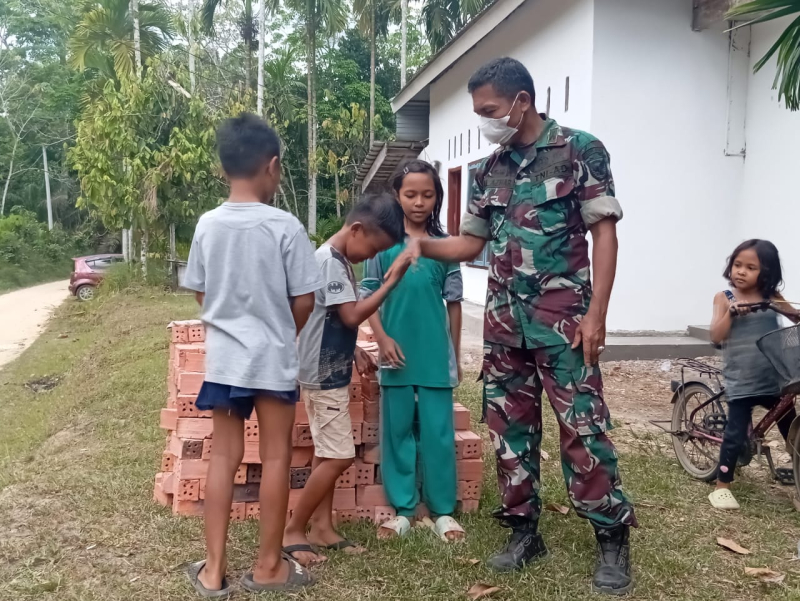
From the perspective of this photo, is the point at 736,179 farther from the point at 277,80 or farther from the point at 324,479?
the point at 277,80

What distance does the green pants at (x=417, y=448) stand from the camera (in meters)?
3.20

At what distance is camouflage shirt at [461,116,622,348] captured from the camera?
2613 mm

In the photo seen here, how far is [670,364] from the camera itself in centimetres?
698

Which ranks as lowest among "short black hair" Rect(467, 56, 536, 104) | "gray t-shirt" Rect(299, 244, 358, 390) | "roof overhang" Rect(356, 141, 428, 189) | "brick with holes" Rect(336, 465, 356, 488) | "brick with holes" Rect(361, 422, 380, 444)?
"brick with holes" Rect(336, 465, 356, 488)

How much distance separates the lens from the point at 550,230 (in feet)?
8.71

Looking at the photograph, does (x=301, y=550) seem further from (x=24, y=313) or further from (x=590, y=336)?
(x=24, y=313)

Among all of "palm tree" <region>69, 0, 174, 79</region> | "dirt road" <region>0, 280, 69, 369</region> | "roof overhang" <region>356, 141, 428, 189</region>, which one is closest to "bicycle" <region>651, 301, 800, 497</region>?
"dirt road" <region>0, 280, 69, 369</region>

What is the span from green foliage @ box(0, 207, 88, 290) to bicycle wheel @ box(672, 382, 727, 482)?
89.5 ft

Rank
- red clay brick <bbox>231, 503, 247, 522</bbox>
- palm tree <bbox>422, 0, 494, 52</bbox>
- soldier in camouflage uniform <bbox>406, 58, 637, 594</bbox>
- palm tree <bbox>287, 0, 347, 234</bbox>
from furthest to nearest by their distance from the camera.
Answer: palm tree <bbox>422, 0, 494, 52</bbox>
palm tree <bbox>287, 0, 347, 234</bbox>
red clay brick <bbox>231, 503, 247, 522</bbox>
soldier in camouflage uniform <bbox>406, 58, 637, 594</bbox>

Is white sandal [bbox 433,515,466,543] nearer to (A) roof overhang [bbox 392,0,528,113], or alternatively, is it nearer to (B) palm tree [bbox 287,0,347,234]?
(A) roof overhang [bbox 392,0,528,113]

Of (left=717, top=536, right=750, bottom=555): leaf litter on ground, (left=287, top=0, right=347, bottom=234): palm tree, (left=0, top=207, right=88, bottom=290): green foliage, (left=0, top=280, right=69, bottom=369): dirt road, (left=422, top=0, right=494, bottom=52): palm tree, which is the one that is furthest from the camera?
(left=0, top=207, right=88, bottom=290): green foliage

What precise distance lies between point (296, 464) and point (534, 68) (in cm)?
693

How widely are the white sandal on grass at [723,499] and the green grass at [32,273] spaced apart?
27326mm

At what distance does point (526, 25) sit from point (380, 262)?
6.94 m
